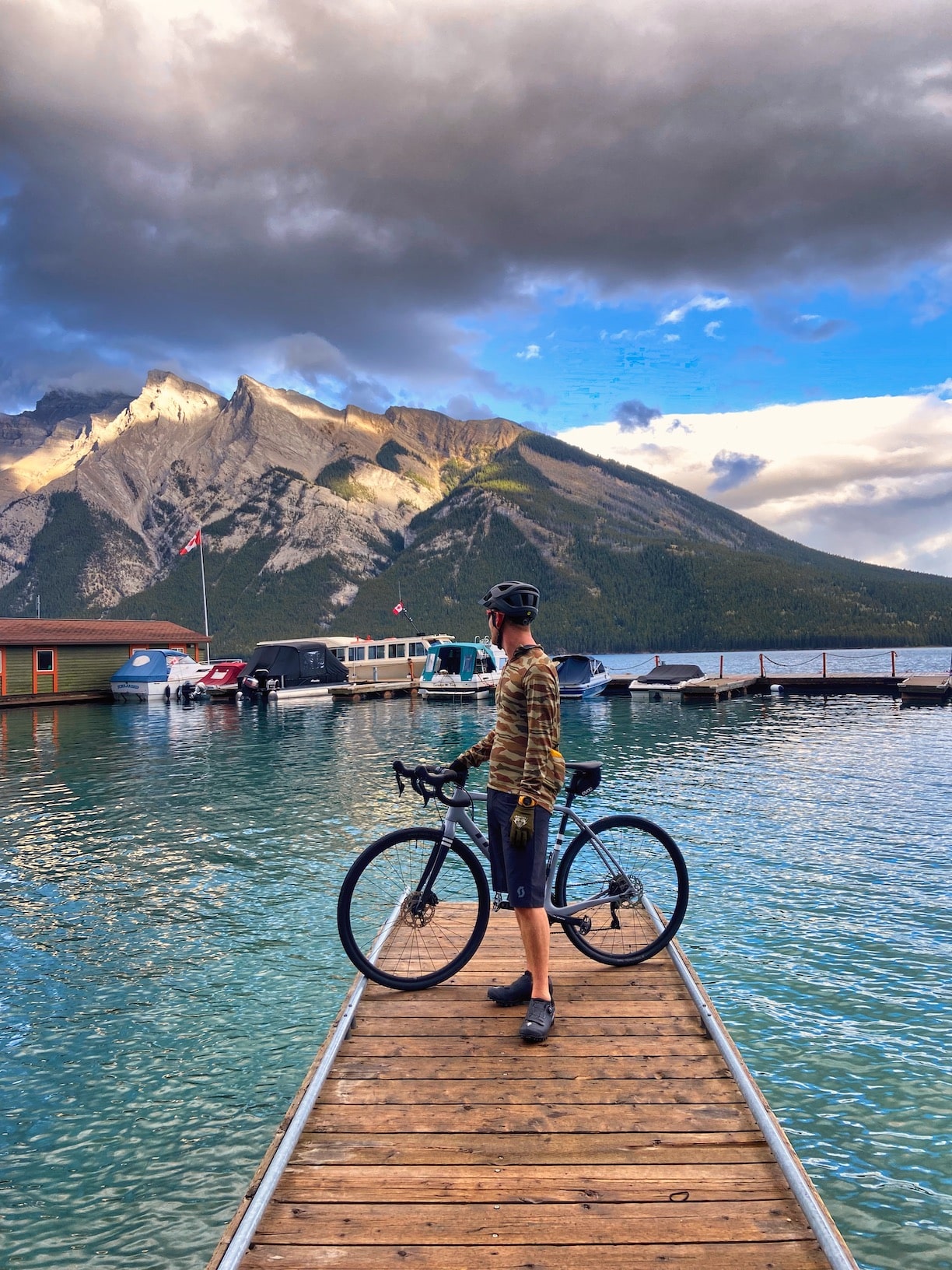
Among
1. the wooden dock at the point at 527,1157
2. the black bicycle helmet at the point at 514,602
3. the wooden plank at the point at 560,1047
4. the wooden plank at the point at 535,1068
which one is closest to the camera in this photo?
the wooden dock at the point at 527,1157

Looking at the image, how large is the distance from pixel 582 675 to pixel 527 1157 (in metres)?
49.2

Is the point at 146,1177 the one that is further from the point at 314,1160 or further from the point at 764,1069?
the point at 764,1069

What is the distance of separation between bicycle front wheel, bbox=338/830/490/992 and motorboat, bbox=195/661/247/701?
49152 millimetres

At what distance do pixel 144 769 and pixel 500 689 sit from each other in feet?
75.3

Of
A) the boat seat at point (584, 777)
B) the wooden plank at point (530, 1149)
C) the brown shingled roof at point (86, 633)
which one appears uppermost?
the brown shingled roof at point (86, 633)

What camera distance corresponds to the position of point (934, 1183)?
17.4 ft

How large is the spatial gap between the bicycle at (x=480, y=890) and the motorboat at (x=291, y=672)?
1854 inches

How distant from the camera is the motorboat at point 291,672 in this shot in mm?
52594

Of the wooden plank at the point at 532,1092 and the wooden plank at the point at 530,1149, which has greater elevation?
the wooden plank at the point at 530,1149

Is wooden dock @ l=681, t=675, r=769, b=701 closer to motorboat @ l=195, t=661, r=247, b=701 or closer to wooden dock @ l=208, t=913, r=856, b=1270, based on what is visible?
motorboat @ l=195, t=661, r=247, b=701

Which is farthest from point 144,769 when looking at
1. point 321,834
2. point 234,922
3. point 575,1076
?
point 575,1076

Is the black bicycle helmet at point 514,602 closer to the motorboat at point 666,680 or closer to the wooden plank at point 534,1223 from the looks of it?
the wooden plank at point 534,1223

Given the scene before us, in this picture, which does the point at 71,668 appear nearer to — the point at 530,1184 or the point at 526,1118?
the point at 526,1118

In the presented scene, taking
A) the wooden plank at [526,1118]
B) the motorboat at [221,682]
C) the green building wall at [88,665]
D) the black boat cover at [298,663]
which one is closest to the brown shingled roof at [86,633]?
the green building wall at [88,665]
